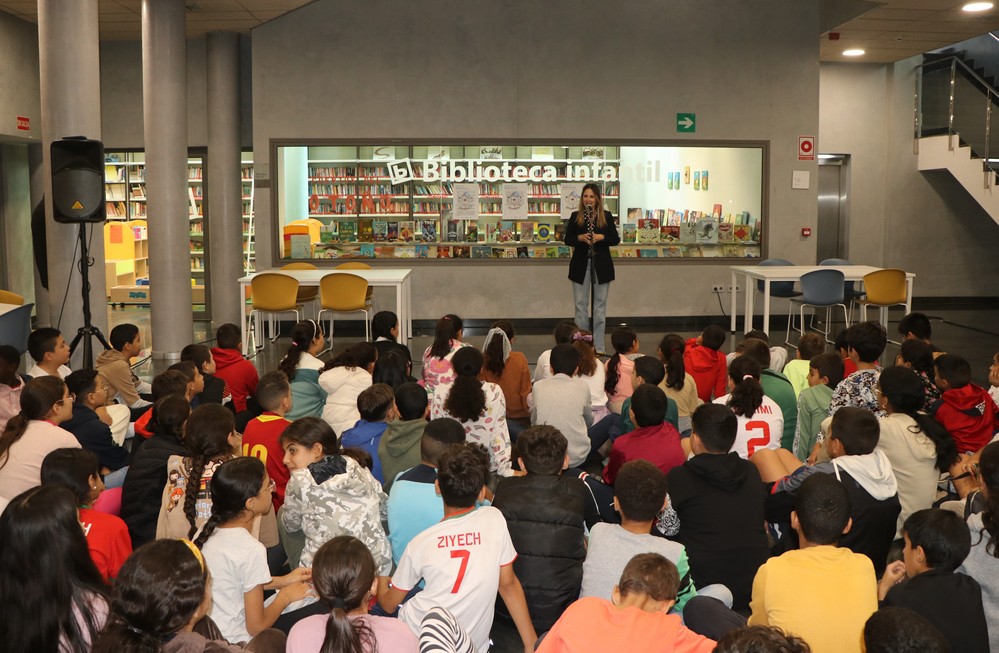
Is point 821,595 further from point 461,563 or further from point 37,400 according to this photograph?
point 37,400

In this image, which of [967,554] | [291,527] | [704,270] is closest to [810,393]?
[967,554]

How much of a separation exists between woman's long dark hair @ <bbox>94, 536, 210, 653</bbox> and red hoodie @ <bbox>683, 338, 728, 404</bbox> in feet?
14.3

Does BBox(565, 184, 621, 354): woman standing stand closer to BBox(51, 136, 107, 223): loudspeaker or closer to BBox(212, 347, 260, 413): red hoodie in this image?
BBox(212, 347, 260, 413): red hoodie

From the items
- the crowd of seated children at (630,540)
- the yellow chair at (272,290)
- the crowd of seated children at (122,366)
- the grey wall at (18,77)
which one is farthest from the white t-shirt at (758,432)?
the grey wall at (18,77)

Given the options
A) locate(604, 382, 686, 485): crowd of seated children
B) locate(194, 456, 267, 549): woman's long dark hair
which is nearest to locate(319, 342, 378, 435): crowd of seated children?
locate(604, 382, 686, 485): crowd of seated children

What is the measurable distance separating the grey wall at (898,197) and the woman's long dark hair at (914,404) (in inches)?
399

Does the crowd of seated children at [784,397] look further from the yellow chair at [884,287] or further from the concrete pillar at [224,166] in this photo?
the concrete pillar at [224,166]

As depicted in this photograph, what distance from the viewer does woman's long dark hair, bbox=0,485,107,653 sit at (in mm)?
2213

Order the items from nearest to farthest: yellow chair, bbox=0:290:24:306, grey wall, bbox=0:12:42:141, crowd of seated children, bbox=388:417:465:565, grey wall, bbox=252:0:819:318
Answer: crowd of seated children, bbox=388:417:465:565 → yellow chair, bbox=0:290:24:306 → grey wall, bbox=0:12:42:141 → grey wall, bbox=252:0:819:318

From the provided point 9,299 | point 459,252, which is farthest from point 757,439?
point 459,252

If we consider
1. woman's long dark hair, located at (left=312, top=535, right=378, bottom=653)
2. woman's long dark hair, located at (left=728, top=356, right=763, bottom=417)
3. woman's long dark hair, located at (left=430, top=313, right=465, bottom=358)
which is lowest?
woman's long dark hair, located at (left=312, top=535, right=378, bottom=653)

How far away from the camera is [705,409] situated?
11.8ft

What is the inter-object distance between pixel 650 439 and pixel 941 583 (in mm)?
1706

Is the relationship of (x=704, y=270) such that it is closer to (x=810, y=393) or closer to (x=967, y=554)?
(x=810, y=393)
